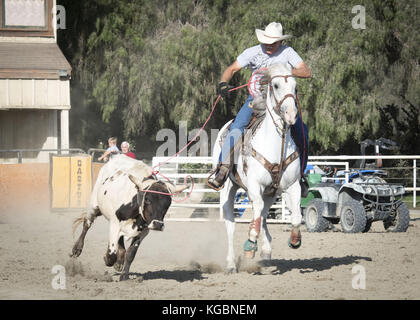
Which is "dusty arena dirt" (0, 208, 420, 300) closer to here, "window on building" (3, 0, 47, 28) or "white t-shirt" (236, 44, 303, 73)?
"white t-shirt" (236, 44, 303, 73)

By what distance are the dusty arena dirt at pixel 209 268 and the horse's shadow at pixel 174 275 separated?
0.01 meters

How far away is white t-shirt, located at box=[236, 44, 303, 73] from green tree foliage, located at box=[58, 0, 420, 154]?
1570cm

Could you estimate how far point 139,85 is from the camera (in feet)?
91.0

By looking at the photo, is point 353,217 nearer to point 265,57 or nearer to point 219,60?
point 265,57

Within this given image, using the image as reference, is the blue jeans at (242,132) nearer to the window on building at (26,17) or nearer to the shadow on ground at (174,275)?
the shadow on ground at (174,275)

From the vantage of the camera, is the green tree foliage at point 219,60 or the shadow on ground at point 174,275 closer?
the shadow on ground at point 174,275

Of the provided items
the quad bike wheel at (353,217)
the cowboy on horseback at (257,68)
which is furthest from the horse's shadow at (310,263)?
the quad bike wheel at (353,217)

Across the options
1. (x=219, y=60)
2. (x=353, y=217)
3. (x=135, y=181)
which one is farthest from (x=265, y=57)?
(x=219, y=60)

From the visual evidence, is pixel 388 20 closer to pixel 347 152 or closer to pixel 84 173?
pixel 347 152

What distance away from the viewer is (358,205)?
555 inches

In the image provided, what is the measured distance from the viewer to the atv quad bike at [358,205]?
1416cm

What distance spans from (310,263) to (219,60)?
56.1ft

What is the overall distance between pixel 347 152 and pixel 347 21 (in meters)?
6.15

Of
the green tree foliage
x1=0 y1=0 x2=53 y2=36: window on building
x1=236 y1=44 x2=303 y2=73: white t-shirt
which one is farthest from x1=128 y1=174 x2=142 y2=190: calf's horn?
x1=0 y1=0 x2=53 y2=36: window on building
